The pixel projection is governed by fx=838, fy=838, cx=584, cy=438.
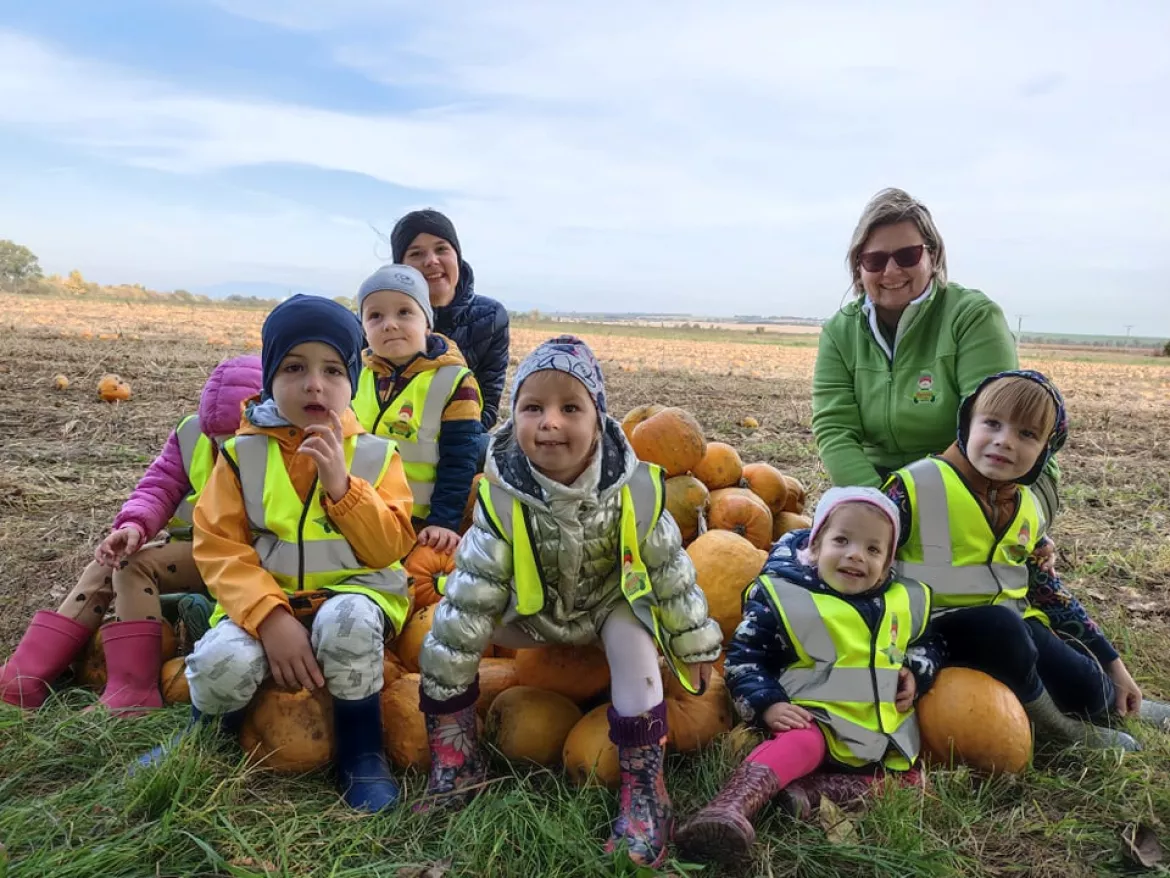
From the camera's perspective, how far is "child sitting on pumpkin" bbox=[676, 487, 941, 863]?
270 centimetres

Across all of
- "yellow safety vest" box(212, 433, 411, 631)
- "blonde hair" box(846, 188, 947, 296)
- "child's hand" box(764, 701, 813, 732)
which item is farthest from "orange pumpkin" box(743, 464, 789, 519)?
"yellow safety vest" box(212, 433, 411, 631)

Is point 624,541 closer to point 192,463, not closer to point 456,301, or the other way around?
point 192,463

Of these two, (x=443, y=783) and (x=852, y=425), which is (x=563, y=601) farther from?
(x=852, y=425)

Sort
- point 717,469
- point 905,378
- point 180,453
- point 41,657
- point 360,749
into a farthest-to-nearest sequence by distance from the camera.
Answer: point 717,469 < point 905,378 < point 180,453 < point 41,657 < point 360,749

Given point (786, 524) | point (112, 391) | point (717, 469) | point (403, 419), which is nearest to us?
point (403, 419)

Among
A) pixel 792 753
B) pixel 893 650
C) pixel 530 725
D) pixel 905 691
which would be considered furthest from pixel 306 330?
pixel 905 691

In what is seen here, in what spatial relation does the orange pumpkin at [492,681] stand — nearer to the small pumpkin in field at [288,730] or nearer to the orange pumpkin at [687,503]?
the small pumpkin in field at [288,730]

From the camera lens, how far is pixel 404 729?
2850 mm

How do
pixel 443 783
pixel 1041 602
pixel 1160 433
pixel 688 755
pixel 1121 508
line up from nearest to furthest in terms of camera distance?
pixel 443 783, pixel 688 755, pixel 1041 602, pixel 1121 508, pixel 1160 433

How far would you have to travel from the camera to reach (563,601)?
9.02 feet

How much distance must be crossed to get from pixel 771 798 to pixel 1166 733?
5.64ft

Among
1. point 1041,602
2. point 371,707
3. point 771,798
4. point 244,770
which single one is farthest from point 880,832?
point 244,770

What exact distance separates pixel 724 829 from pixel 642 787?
304 millimetres

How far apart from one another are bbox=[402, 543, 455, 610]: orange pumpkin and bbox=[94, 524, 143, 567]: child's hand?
101 centimetres
